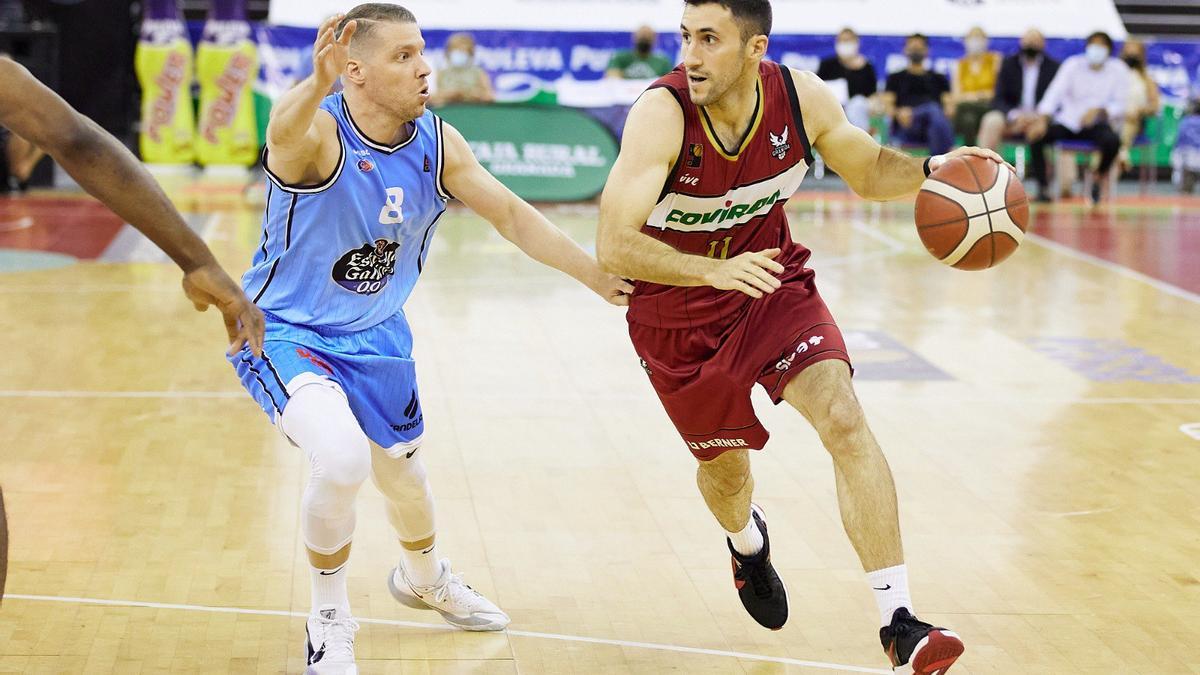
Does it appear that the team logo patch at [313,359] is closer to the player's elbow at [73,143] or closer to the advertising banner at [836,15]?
the player's elbow at [73,143]

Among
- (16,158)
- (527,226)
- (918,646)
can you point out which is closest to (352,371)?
(527,226)

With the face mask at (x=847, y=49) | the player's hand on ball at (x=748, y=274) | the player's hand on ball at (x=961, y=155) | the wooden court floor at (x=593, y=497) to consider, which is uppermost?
the player's hand on ball at (x=961, y=155)

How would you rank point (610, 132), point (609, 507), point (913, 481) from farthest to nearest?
point (610, 132) → point (913, 481) → point (609, 507)

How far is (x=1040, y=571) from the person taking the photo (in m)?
5.38

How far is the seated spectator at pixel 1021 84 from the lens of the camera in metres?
17.9

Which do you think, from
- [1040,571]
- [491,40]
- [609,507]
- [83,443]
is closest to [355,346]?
[609,507]

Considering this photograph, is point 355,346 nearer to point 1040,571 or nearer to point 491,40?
point 1040,571

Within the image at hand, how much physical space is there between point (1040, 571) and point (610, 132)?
39.0 feet

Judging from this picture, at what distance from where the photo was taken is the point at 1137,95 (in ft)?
59.8

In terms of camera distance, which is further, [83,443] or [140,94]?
[140,94]

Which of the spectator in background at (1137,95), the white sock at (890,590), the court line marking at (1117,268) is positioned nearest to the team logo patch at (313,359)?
the white sock at (890,590)

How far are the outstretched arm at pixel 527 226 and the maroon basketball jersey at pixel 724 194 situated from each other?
0.53 ft

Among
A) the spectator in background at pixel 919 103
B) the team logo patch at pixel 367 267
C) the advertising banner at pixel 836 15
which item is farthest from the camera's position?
the advertising banner at pixel 836 15

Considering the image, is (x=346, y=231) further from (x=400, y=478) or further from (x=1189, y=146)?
(x=1189, y=146)
